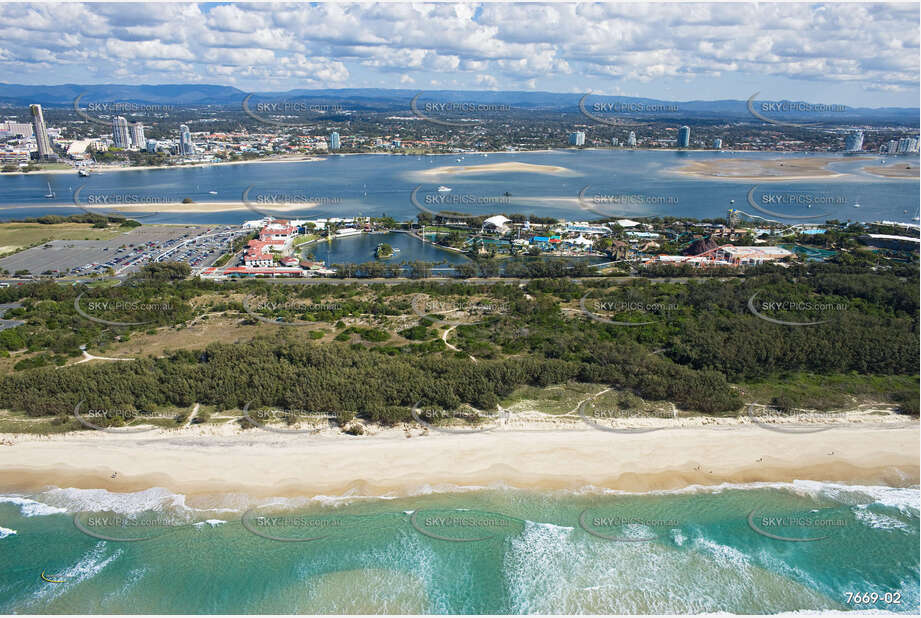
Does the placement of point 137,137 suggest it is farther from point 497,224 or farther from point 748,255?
point 748,255

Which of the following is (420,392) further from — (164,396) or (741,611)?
(741,611)

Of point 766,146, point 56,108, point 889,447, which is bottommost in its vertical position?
point 889,447

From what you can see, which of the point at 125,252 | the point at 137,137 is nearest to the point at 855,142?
the point at 125,252

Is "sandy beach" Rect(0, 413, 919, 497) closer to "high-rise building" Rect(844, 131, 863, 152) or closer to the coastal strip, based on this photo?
the coastal strip

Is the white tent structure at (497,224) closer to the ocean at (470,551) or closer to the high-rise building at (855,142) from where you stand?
the ocean at (470,551)

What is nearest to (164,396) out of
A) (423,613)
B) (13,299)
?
(423,613)

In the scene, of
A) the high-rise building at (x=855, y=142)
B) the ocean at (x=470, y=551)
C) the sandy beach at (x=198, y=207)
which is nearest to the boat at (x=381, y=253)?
the sandy beach at (x=198, y=207)
